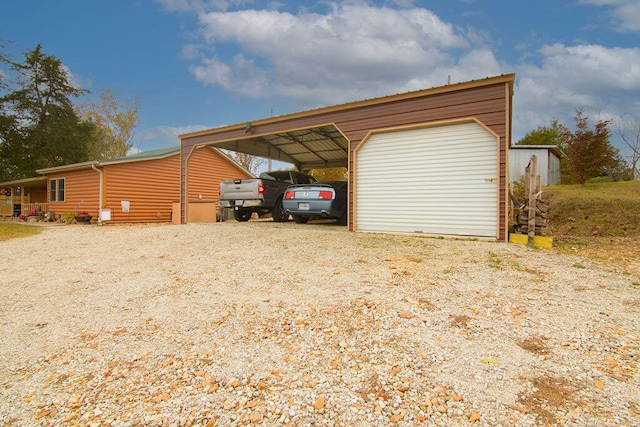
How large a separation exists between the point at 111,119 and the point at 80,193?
1826 cm

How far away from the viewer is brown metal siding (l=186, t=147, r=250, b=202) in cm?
1705

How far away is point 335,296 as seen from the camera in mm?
3541

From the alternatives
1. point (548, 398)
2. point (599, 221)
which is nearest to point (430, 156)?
point (599, 221)

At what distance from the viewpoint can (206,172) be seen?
17.8 m

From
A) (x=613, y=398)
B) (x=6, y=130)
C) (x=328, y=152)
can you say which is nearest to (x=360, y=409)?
(x=613, y=398)

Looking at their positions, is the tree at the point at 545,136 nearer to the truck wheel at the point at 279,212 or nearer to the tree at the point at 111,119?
the truck wheel at the point at 279,212

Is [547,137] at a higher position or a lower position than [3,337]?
higher

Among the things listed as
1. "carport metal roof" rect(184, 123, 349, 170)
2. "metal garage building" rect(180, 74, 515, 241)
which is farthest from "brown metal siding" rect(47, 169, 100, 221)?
"metal garage building" rect(180, 74, 515, 241)

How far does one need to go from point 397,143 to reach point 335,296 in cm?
575

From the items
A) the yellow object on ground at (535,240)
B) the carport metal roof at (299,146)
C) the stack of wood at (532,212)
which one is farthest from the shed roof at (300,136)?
the yellow object on ground at (535,240)

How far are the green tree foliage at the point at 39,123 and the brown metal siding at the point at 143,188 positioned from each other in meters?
16.0

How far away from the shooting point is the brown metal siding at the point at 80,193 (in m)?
15.1

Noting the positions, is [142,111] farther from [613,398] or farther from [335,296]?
[613,398]

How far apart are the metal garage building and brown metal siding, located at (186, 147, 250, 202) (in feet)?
29.8
